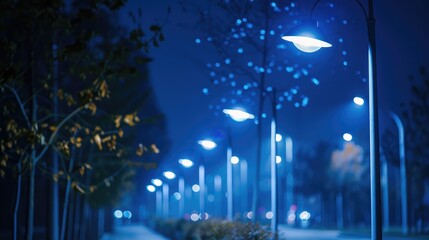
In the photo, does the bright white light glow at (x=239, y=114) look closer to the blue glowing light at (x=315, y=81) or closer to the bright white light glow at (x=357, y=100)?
the blue glowing light at (x=315, y=81)

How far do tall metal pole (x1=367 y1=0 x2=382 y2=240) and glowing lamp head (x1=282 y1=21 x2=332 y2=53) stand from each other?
2.49ft

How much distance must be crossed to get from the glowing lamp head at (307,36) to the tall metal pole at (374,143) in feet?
2.49

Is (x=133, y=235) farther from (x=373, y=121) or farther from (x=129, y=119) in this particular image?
(x=373, y=121)

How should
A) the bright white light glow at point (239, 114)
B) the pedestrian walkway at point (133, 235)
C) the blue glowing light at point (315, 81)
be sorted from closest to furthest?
1. the bright white light glow at point (239, 114)
2. the blue glowing light at point (315, 81)
3. the pedestrian walkway at point (133, 235)

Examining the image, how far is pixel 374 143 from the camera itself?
12.7m

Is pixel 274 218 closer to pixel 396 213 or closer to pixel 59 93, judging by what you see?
pixel 59 93

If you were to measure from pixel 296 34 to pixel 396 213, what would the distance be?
270ft

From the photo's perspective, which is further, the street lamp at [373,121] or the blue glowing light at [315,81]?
the blue glowing light at [315,81]

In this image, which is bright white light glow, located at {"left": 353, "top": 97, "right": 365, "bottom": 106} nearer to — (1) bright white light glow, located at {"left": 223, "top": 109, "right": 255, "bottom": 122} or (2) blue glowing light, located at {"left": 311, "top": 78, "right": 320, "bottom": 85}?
(2) blue glowing light, located at {"left": 311, "top": 78, "right": 320, "bottom": 85}

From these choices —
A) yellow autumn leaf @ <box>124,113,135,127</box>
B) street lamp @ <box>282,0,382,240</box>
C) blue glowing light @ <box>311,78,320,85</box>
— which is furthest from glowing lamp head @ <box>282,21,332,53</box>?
blue glowing light @ <box>311,78,320,85</box>

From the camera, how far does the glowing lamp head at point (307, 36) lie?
43.3ft

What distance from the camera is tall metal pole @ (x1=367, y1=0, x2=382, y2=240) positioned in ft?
41.0

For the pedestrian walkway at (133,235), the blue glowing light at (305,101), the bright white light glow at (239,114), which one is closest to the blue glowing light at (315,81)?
the blue glowing light at (305,101)

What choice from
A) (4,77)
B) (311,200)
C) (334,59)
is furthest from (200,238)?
(311,200)
